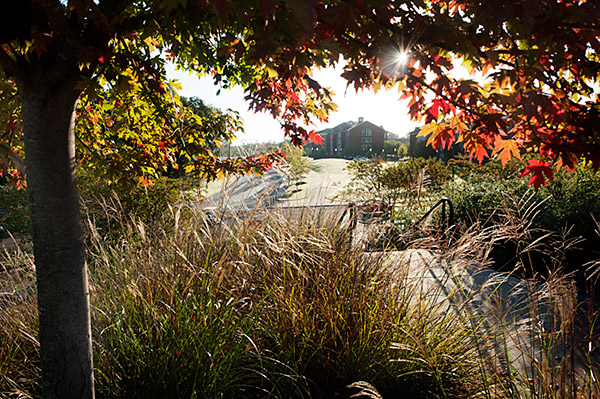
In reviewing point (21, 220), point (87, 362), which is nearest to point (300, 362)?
point (87, 362)

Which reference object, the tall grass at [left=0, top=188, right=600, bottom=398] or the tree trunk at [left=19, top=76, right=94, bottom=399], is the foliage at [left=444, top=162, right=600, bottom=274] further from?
the tree trunk at [left=19, top=76, right=94, bottom=399]

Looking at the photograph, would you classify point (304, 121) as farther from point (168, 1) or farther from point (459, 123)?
point (168, 1)

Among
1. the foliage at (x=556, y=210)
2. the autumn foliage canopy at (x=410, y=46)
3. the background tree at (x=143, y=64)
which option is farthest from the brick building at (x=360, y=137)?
the background tree at (x=143, y=64)

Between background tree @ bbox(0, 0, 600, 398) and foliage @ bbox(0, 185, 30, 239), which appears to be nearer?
background tree @ bbox(0, 0, 600, 398)

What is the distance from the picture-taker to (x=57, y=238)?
5.67ft

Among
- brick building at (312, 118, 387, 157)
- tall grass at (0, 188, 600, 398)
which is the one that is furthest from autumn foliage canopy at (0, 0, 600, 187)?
brick building at (312, 118, 387, 157)

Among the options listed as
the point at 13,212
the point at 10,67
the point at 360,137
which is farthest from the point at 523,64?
the point at 360,137

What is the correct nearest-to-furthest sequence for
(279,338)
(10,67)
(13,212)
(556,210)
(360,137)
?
(10,67) < (279,338) < (556,210) < (13,212) < (360,137)

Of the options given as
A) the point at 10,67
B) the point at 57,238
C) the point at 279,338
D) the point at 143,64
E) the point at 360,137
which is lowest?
the point at 279,338

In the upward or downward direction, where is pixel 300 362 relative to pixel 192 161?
downward

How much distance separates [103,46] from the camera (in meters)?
1.77

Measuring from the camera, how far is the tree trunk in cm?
171

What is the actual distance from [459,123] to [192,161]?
118 inches

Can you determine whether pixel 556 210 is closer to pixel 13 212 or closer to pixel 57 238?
pixel 57 238
